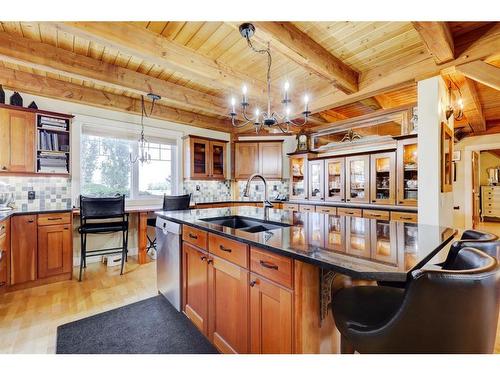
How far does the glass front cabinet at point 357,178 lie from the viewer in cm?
402

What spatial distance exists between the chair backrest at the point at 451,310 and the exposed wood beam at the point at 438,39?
2.02m

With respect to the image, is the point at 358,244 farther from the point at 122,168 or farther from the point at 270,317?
the point at 122,168

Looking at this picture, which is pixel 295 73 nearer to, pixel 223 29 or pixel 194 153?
pixel 223 29

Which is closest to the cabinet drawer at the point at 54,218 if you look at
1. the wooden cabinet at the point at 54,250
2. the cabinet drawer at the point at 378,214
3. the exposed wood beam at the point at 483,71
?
the wooden cabinet at the point at 54,250

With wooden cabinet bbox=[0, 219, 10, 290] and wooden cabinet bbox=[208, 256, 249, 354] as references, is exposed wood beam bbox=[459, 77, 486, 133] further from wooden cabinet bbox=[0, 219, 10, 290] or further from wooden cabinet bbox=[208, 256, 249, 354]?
wooden cabinet bbox=[0, 219, 10, 290]

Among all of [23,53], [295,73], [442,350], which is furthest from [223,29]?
[442,350]

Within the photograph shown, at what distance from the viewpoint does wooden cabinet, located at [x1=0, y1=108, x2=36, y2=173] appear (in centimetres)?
275

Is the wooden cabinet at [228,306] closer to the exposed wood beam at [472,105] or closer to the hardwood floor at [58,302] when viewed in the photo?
the hardwood floor at [58,302]

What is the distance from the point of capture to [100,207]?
3.01m

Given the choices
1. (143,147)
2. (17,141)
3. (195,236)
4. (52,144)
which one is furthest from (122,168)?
(195,236)

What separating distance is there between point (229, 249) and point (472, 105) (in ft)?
16.2

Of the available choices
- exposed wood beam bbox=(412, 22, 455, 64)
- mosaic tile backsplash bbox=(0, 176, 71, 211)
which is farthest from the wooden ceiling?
mosaic tile backsplash bbox=(0, 176, 71, 211)

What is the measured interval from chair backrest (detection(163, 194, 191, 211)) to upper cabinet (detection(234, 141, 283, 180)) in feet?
5.90

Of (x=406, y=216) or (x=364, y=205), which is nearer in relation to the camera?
(x=406, y=216)
